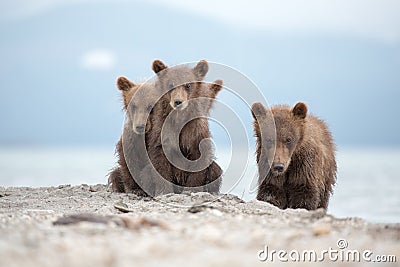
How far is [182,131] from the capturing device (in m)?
9.16

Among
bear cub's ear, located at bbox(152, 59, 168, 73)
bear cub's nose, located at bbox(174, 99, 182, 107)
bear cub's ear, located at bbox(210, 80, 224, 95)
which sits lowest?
bear cub's nose, located at bbox(174, 99, 182, 107)

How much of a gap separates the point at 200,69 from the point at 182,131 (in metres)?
0.88

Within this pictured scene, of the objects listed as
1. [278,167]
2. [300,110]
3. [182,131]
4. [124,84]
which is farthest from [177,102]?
[300,110]

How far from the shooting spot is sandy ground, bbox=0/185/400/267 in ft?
13.2

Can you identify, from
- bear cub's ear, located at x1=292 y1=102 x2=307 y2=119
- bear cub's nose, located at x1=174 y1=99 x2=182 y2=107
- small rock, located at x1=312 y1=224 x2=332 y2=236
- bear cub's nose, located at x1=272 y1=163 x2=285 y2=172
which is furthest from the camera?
bear cub's ear, located at x1=292 y1=102 x2=307 y2=119

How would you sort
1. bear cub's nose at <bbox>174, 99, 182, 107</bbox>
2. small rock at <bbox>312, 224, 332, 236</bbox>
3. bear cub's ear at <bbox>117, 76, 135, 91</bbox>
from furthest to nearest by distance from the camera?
bear cub's ear at <bbox>117, 76, 135, 91</bbox>
bear cub's nose at <bbox>174, 99, 182, 107</bbox>
small rock at <bbox>312, 224, 332, 236</bbox>

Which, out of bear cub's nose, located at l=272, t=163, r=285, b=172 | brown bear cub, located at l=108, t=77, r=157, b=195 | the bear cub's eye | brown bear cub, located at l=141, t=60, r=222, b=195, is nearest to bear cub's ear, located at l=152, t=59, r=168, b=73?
brown bear cub, located at l=141, t=60, r=222, b=195

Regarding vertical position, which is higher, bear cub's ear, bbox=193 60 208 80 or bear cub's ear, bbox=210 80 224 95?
bear cub's ear, bbox=193 60 208 80

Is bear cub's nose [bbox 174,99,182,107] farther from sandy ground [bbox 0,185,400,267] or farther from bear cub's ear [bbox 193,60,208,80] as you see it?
sandy ground [bbox 0,185,400,267]

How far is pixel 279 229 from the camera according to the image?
5.52m

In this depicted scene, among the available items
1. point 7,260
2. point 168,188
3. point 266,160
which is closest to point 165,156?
point 168,188

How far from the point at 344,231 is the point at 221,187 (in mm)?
4116

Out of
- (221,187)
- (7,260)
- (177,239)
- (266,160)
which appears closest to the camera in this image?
(7,260)

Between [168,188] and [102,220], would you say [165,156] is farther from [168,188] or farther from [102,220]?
[102,220]
